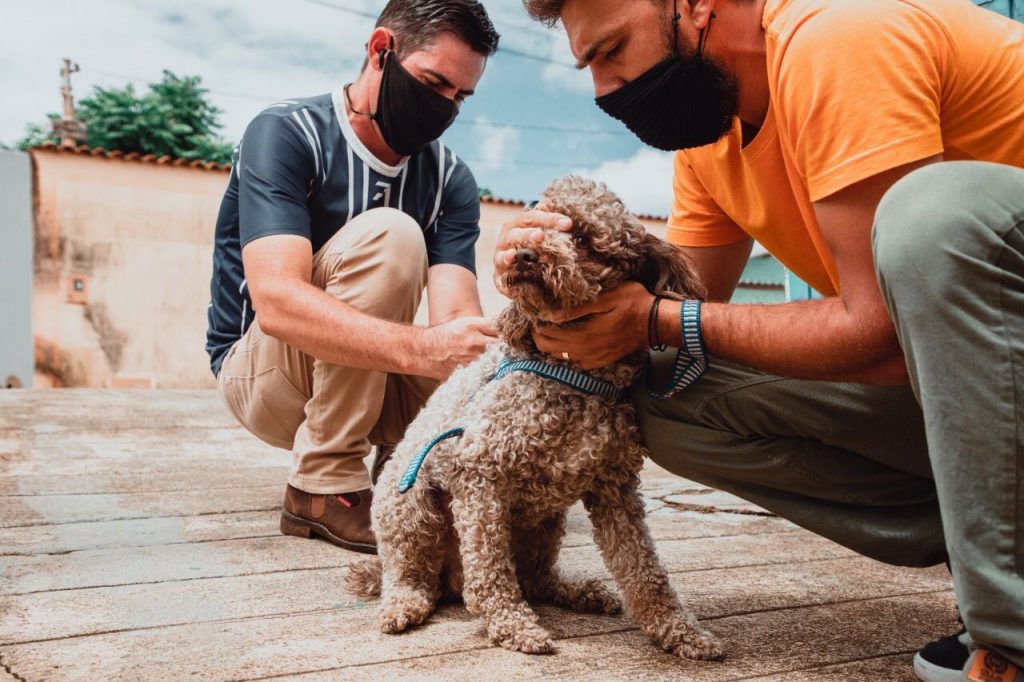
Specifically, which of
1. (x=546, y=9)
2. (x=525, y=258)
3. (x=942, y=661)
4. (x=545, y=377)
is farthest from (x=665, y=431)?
(x=546, y=9)

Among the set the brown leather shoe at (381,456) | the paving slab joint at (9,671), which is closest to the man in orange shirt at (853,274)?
the paving slab joint at (9,671)

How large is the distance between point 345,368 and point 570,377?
0.99 metres

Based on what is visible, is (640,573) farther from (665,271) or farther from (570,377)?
(665,271)

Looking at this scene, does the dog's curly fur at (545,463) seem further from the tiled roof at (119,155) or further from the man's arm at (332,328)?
the tiled roof at (119,155)

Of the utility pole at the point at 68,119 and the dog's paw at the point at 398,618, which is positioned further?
the utility pole at the point at 68,119

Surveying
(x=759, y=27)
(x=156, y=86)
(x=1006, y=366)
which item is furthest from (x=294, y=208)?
(x=156, y=86)

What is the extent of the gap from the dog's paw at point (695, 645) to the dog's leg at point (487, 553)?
29cm

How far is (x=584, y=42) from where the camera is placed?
1878mm

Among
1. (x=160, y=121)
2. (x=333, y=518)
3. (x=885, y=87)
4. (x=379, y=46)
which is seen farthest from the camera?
(x=160, y=121)

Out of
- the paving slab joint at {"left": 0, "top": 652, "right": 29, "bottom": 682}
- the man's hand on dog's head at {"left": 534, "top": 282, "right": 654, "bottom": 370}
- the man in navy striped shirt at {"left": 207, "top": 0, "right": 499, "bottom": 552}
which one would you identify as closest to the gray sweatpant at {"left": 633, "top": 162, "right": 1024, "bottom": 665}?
the man's hand on dog's head at {"left": 534, "top": 282, "right": 654, "bottom": 370}

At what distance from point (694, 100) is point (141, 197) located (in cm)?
1217

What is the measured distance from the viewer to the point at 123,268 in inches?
497

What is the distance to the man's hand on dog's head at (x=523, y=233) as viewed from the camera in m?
1.71

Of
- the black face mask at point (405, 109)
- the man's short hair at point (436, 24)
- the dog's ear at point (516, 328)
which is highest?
the man's short hair at point (436, 24)
